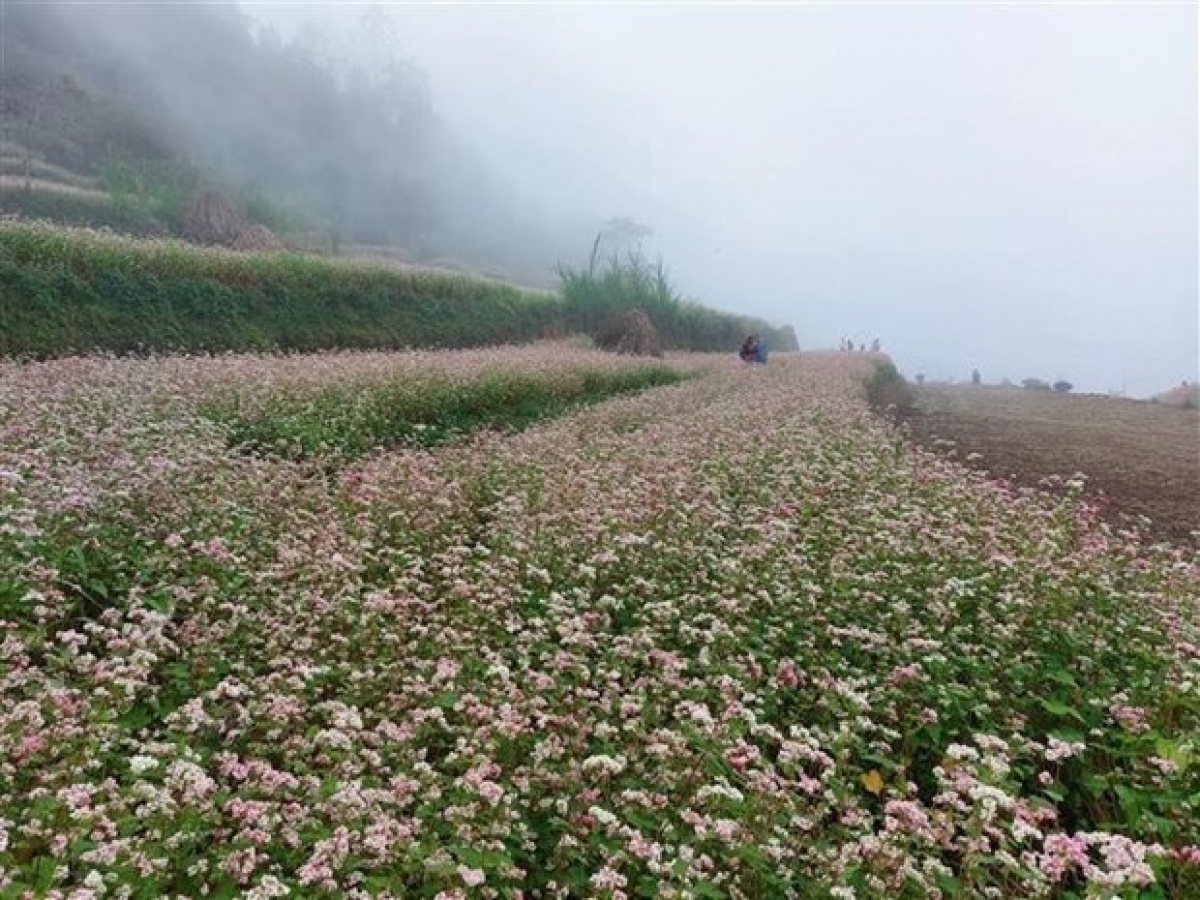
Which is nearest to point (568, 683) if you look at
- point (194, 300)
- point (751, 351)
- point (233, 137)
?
point (194, 300)

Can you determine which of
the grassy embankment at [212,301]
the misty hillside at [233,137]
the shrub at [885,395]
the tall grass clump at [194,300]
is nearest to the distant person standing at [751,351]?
the shrub at [885,395]

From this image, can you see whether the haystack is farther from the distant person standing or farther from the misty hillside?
the distant person standing

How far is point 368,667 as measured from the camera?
448 centimetres

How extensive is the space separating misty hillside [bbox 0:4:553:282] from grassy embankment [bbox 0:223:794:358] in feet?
37.4

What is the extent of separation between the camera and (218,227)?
32062 millimetres

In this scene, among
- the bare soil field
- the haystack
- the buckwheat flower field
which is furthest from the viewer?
the haystack

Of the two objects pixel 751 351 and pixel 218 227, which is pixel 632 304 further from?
pixel 218 227

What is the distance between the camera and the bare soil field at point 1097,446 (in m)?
12.2

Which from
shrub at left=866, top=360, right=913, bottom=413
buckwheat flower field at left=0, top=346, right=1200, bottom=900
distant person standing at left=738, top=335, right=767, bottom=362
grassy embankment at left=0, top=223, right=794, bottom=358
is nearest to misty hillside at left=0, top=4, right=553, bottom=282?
grassy embankment at left=0, top=223, right=794, bottom=358

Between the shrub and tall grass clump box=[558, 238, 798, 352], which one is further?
tall grass clump box=[558, 238, 798, 352]

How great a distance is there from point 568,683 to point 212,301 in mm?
19042

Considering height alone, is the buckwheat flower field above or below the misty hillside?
below

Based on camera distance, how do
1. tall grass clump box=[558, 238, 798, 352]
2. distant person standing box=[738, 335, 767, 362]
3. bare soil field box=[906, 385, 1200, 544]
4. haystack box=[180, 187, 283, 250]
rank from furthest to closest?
tall grass clump box=[558, 238, 798, 352] < haystack box=[180, 187, 283, 250] < distant person standing box=[738, 335, 767, 362] < bare soil field box=[906, 385, 1200, 544]

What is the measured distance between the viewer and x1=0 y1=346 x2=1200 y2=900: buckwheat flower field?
9.49ft
